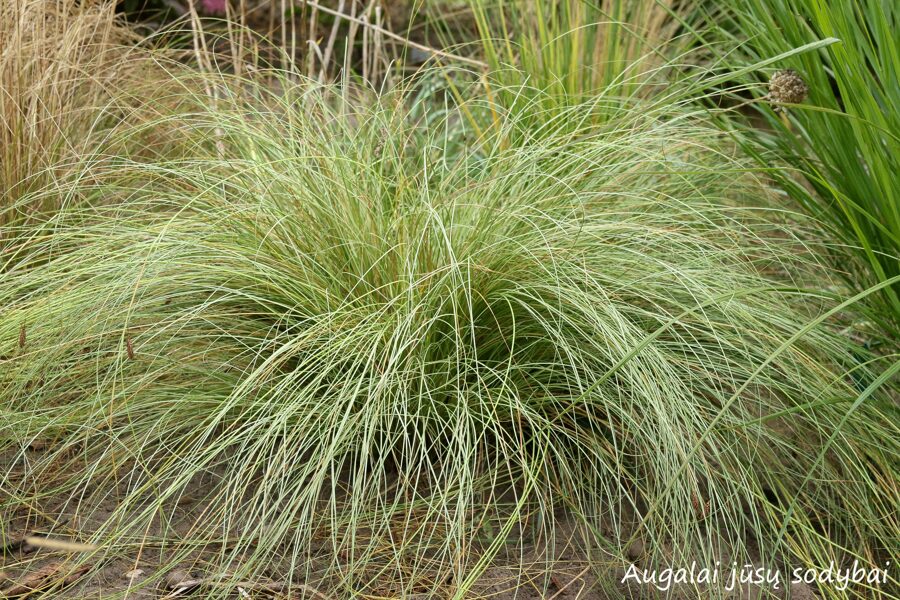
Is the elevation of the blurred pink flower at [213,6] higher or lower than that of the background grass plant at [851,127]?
lower

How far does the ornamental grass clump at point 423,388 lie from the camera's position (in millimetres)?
1993

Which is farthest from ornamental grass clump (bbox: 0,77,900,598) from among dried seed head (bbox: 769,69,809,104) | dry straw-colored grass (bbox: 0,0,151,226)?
dry straw-colored grass (bbox: 0,0,151,226)

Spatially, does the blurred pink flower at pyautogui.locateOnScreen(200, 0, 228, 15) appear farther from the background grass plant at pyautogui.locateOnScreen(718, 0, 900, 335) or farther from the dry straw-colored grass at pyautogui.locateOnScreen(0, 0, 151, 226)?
the background grass plant at pyautogui.locateOnScreen(718, 0, 900, 335)

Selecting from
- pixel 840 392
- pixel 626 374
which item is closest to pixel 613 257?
pixel 626 374

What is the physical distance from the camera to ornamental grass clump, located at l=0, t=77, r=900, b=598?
1.99 metres

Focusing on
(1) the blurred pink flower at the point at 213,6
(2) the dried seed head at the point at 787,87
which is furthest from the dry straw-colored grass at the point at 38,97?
(2) the dried seed head at the point at 787,87

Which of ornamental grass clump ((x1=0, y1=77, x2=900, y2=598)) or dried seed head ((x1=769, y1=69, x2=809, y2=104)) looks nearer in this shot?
ornamental grass clump ((x1=0, y1=77, x2=900, y2=598))

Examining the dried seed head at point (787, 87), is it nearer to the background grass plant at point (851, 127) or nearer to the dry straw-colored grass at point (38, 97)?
the background grass plant at point (851, 127)

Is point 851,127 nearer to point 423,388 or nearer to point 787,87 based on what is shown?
point 787,87

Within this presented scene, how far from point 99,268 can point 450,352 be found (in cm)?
87

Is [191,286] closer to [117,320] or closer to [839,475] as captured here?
[117,320]

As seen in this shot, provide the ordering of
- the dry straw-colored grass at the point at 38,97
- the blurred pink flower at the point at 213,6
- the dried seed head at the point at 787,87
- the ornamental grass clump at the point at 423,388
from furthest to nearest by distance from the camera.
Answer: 1. the blurred pink flower at the point at 213,6
2. the dry straw-colored grass at the point at 38,97
3. the dried seed head at the point at 787,87
4. the ornamental grass clump at the point at 423,388

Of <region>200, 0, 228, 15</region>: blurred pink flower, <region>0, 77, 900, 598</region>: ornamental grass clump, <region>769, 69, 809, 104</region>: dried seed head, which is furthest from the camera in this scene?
<region>200, 0, 228, 15</region>: blurred pink flower

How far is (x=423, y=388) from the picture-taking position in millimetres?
2195
